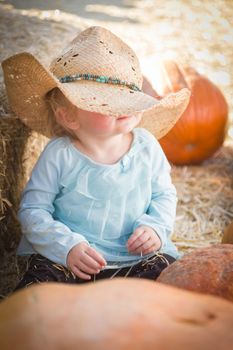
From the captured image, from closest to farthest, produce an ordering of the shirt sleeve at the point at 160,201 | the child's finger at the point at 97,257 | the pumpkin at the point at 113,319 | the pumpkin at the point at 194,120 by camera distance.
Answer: the pumpkin at the point at 113,319
the child's finger at the point at 97,257
the shirt sleeve at the point at 160,201
the pumpkin at the point at 194,120

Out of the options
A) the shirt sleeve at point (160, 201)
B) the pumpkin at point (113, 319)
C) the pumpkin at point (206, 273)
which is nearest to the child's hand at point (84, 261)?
the shirt sleeve at point (160, 201)

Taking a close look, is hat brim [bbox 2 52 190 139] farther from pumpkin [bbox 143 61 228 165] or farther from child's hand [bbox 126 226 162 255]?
pumpkin [bbox 143 61 228 165]

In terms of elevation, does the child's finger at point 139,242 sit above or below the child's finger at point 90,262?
below

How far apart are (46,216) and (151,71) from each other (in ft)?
8.08

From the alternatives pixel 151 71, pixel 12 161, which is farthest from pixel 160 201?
pixel 151 71

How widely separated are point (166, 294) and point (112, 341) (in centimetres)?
16

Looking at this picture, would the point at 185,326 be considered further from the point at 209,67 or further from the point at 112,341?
the point at 209,67

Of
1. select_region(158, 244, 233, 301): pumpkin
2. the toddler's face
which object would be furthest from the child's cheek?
select_region(158, 244, 233, 301): pumpkin

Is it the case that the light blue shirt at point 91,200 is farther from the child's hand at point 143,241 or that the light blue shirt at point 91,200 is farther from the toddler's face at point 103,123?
the toddler's face at point 103,123

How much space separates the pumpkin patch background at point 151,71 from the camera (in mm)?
2814

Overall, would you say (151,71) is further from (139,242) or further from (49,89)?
(139,242)

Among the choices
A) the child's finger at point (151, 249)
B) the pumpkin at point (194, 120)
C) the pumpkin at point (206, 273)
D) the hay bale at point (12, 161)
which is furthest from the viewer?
the pumpkin at point (194, 120)

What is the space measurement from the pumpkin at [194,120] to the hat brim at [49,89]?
5.57 ft

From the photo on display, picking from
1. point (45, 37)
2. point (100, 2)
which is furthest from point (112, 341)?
point (100, 2)
